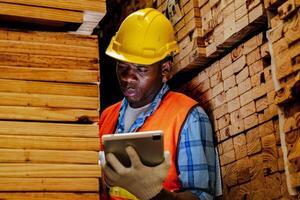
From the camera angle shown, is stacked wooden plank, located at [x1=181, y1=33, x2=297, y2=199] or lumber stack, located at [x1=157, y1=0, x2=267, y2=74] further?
lumber stack, located at [x1=157, y1=0, x2=267, y2=74]

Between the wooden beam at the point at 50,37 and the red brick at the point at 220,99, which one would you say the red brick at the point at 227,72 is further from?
the wooden beam at the point at 50,37

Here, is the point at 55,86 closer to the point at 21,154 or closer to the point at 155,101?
the point at 21,154

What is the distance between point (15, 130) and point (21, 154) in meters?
0.12

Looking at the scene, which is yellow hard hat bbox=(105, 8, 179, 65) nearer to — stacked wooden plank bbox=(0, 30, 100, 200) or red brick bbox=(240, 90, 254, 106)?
red brick bbox=(240, 90, 254, 106)

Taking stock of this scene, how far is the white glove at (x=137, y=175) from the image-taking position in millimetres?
3116

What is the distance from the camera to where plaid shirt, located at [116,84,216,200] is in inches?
156

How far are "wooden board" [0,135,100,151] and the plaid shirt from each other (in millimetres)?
1361

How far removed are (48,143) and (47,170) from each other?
0.45ft

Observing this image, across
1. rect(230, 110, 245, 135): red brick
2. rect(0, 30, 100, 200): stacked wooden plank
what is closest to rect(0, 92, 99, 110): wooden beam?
rect(0, 30, 100, 200): stacked wooden plank

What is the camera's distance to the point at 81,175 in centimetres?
269

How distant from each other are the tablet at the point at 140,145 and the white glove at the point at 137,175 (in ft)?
0.10

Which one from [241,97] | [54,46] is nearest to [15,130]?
[54,46]

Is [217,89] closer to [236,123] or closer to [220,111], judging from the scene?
[220,111]

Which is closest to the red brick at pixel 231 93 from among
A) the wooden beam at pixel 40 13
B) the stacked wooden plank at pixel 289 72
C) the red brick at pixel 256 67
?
the red brick at pixel 256 67
